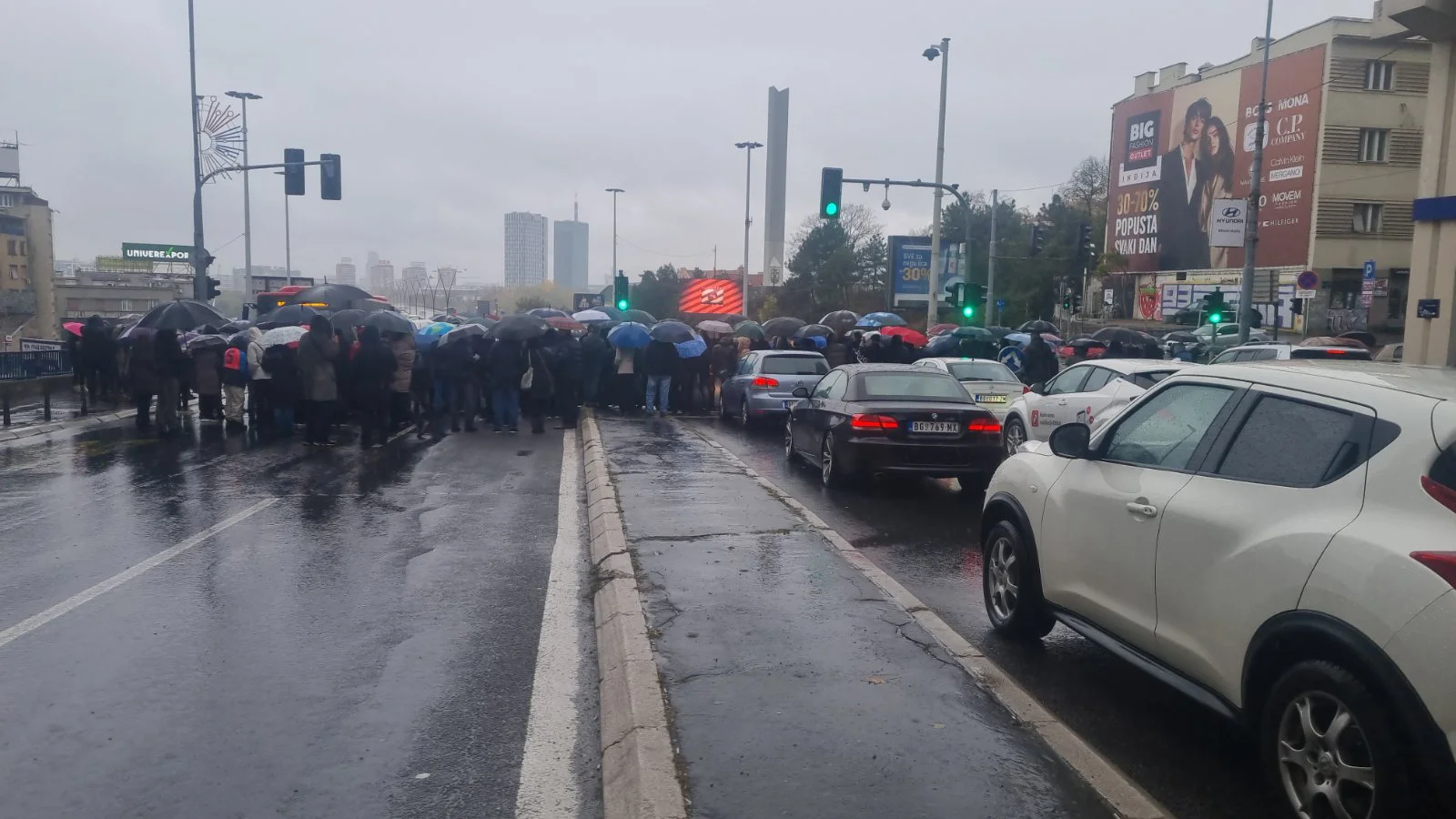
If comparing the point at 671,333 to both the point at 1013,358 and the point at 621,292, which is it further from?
the point at 621,292

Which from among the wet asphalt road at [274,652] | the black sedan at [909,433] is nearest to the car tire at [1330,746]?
the wet asphalt road at [274,652]

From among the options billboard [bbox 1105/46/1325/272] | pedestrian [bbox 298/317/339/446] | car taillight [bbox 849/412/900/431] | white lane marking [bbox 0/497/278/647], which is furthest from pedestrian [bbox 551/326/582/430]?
billboard [bbox 1105/46/1325/272]

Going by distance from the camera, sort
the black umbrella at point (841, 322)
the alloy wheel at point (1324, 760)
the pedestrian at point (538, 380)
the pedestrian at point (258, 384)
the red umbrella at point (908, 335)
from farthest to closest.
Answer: the black umbrella at point (841, 322), the red umbrella at point (908, 335), the pedestrian at point (538, 380), the pedestrian at point (258, 384), the alloy wheel at point (1324, 760)

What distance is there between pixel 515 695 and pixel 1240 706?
3.23 metres

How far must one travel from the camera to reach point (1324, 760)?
147 inches

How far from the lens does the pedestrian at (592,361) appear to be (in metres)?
20.7

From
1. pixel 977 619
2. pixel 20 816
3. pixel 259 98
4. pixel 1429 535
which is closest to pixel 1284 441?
pixel 1429 535

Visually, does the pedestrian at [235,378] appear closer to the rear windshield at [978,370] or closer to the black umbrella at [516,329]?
the black umbrella at [516,329]

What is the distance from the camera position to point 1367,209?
52969 mm

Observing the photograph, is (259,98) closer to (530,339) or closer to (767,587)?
(530,339)

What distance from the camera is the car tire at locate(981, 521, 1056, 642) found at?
6.06 meters

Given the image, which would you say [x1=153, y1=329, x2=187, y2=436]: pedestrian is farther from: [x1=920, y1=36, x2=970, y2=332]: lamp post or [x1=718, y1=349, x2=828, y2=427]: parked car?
[x1=920, y1=36, x2=970, y2=332]: lamp post

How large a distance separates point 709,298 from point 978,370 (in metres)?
44.2

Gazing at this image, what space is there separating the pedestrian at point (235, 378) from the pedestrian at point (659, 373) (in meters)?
7.21
